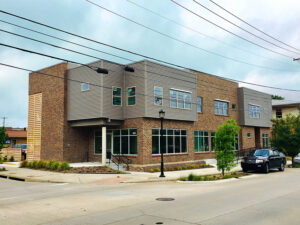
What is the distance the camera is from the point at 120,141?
24719 mm

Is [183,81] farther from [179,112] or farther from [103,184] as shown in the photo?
[103,184]

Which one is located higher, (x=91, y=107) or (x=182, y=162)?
(x=91, y=107)

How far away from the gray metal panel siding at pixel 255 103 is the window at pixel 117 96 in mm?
18391

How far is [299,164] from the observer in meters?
29.2

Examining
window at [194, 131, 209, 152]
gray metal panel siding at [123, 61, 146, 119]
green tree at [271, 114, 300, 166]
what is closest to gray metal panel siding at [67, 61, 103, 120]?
gray metal panel siding at [123, 61, 146, 119]

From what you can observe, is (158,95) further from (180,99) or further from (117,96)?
(117,96)

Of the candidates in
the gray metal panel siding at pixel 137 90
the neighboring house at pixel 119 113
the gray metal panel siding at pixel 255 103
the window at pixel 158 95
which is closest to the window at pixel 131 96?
the neighboring house at pixel 119 113

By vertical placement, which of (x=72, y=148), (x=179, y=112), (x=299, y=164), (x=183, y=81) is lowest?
(x=299, y=164)

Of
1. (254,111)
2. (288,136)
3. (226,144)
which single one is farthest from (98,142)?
(254,111)

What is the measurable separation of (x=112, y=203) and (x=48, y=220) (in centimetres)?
270

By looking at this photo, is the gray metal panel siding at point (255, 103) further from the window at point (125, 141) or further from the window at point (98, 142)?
the window at point (98, 142)

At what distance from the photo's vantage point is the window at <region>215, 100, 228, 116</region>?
111 feet

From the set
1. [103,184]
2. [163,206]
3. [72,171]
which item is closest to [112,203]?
[163,206]

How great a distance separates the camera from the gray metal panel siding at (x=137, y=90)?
23.3m
